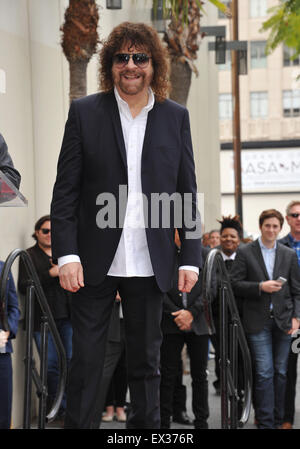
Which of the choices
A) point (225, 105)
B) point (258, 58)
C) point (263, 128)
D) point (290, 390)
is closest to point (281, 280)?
point (290, 390)

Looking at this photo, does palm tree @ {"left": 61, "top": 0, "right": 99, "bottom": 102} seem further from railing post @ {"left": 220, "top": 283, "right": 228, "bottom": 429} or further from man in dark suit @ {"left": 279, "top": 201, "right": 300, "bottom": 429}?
railing post @ {"left": 220, "top": 283, "right": 228, "bottom": 429}

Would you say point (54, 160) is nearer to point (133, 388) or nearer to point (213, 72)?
point (133, 388)

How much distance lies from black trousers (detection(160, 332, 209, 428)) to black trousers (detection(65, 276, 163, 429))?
3.89 metres

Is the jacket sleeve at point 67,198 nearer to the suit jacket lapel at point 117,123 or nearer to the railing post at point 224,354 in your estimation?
the suit jacket lapel at point 117,123

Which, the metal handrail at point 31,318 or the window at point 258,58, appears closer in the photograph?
the metal handrail at point 31,318

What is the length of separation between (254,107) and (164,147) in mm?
39526

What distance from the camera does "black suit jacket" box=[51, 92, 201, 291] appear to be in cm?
351

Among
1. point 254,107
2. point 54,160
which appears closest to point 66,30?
point 54,160

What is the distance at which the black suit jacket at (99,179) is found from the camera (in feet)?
11.5

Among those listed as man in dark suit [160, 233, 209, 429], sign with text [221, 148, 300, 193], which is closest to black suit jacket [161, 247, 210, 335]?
man in dark suit [160, 233, 209, 429]

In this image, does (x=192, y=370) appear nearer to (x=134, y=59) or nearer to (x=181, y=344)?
(x=181, y=344)

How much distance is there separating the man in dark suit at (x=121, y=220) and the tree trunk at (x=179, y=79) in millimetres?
6441

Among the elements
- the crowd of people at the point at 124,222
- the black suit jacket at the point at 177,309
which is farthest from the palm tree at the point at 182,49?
the crowd of people at the point at 124,222

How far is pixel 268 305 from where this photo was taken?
25.9 ft
